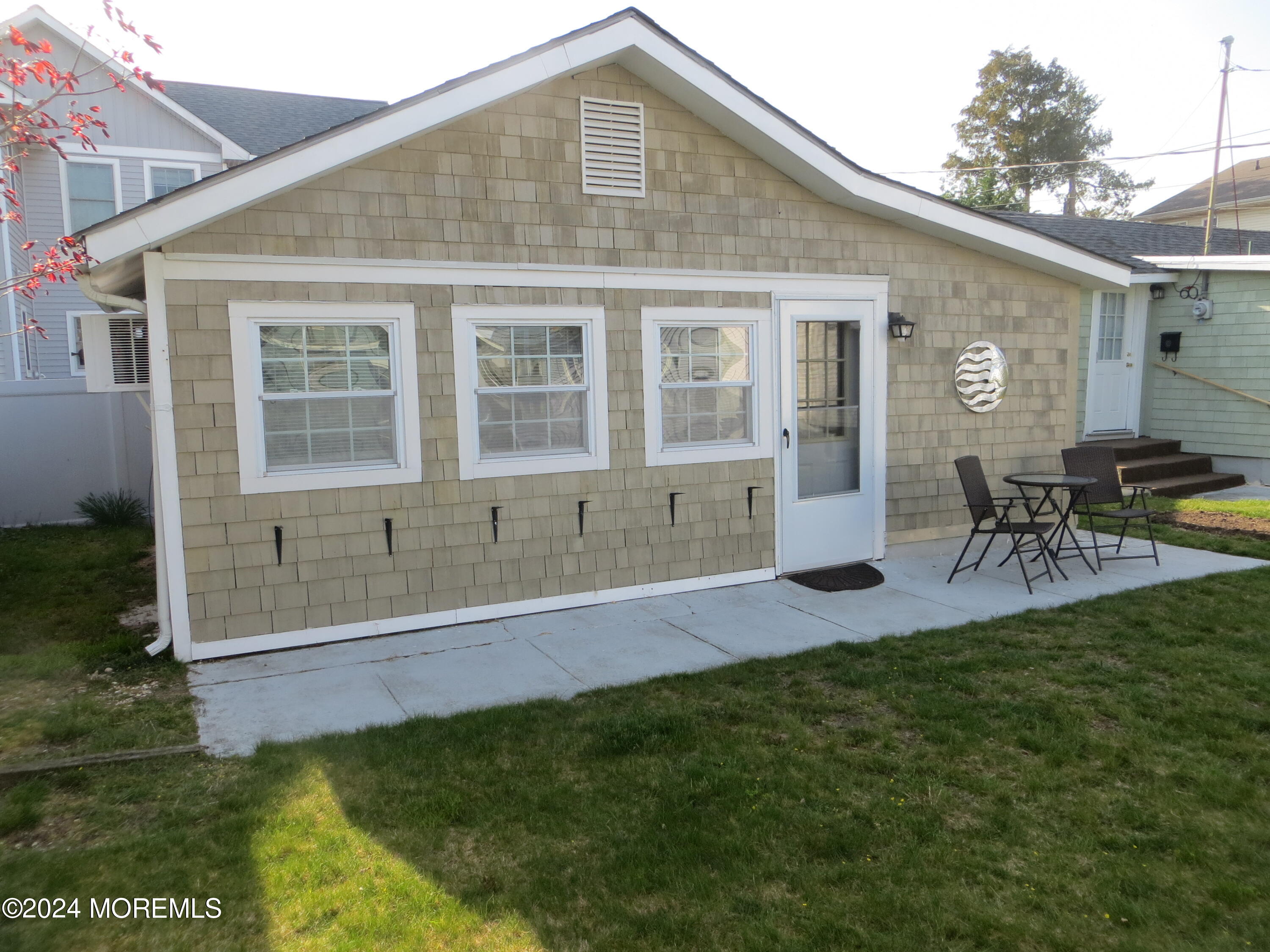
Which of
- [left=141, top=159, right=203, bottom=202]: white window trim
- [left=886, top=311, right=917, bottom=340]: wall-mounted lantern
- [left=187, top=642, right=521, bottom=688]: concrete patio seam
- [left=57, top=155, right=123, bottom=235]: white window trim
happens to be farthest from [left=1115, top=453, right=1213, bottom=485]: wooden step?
[left=57, top=155, right=123, bottom=235]: white window trim

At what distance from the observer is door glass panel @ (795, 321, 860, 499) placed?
727 cm

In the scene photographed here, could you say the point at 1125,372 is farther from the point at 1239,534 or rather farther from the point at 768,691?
the point at 768,691

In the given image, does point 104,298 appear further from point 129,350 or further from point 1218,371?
point 1218,371

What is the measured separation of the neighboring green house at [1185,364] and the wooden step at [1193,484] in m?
0.03

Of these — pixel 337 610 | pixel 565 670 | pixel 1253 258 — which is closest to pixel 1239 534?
pixel 1253 258

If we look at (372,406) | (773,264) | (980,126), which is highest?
(980,126)

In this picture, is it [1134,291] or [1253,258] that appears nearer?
[1253,258]

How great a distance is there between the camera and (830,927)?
276 cm

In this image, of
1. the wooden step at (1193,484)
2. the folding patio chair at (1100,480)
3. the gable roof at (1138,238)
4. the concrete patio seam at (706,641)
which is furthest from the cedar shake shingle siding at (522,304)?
the gable roof at (1138,238)

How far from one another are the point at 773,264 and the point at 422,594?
366cm

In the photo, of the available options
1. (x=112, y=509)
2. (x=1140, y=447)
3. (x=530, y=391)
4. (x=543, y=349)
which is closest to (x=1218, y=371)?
(x=1140, y=447)

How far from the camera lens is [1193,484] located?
35.9 feet

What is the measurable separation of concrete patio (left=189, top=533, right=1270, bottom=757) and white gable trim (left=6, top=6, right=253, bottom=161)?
9834mm

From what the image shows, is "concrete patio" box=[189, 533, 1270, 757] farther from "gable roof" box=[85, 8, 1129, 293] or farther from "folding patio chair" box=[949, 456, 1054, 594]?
"gable roof" box=[85, 8, 1129, 293]
